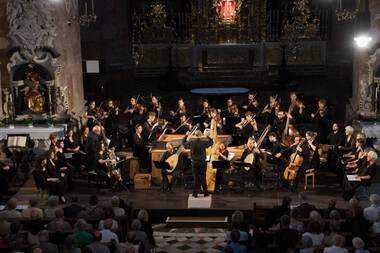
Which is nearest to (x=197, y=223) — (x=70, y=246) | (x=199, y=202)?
(x=199, y=202)

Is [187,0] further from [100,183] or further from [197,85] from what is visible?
[100,183]

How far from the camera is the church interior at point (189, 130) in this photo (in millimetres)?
9828

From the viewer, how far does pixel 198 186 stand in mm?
13180

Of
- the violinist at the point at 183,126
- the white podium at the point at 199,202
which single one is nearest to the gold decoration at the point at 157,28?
the violinist at the point at 183,126

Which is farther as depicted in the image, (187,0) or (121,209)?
(187,0)

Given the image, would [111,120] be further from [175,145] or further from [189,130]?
[175,145]

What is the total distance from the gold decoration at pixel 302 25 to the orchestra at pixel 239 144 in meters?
8.72

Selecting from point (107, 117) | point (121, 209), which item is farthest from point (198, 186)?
point (107, 117)

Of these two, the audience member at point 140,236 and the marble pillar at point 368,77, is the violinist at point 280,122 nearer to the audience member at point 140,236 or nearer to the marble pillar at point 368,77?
the marble pillar at point 368,77

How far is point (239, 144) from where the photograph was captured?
48.5 feet

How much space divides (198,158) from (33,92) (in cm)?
649

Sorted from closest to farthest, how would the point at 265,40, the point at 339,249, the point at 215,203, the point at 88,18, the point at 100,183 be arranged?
the point at 339,249 → the point at 215,203 → the point at 100,183 → the point at 88,18 → the point at 265,40

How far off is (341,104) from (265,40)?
5.70m

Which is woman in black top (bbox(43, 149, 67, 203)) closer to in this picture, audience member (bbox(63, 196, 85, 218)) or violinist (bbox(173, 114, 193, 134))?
audience member (bbox(63, 196, 85, 218))
